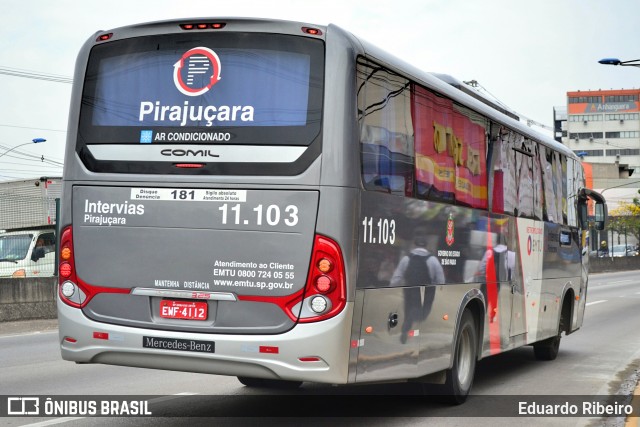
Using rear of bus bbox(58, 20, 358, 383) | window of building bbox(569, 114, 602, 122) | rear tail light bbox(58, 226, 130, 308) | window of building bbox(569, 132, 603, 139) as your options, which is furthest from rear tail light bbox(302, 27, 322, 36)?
window of building bbox(569, 114, 602, 122)

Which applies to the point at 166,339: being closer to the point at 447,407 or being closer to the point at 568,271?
the point at 447,407

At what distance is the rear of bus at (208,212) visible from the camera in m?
7.30

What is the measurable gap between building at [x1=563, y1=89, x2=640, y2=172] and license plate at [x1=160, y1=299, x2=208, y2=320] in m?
182

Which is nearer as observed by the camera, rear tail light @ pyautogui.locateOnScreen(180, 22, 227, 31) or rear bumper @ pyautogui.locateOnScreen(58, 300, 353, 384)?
rear bumper @ pyautogui.locateOnScreen(58, 300, 353, 384)

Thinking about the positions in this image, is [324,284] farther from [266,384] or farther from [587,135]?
[587,135]

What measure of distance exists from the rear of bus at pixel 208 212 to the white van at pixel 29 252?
13.6 metres

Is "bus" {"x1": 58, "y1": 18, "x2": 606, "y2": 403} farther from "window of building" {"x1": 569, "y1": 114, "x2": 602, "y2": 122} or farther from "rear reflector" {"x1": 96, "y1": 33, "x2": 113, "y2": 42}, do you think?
"window of building" {"x1": 569, "y1": 114, "x2": 602, "y2": 122}

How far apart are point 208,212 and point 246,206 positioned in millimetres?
319

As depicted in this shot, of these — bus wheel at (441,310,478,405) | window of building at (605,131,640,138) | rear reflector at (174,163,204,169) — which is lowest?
bus wheel at (441,310,478,405)

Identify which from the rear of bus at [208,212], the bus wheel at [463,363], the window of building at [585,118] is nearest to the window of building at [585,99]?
the window of building at [585,118]

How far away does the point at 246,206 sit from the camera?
7.47 m

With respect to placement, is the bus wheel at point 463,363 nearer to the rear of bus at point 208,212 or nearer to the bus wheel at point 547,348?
the rear of bus at point 208,212

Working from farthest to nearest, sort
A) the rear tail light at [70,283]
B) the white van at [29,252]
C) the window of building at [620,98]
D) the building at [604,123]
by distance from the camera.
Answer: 1. the window of building at [620,98]
2. the building at [604,123]
3. the white van at [29,252]
4. the rear tail light at [70,283]

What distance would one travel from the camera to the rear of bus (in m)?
7.30
